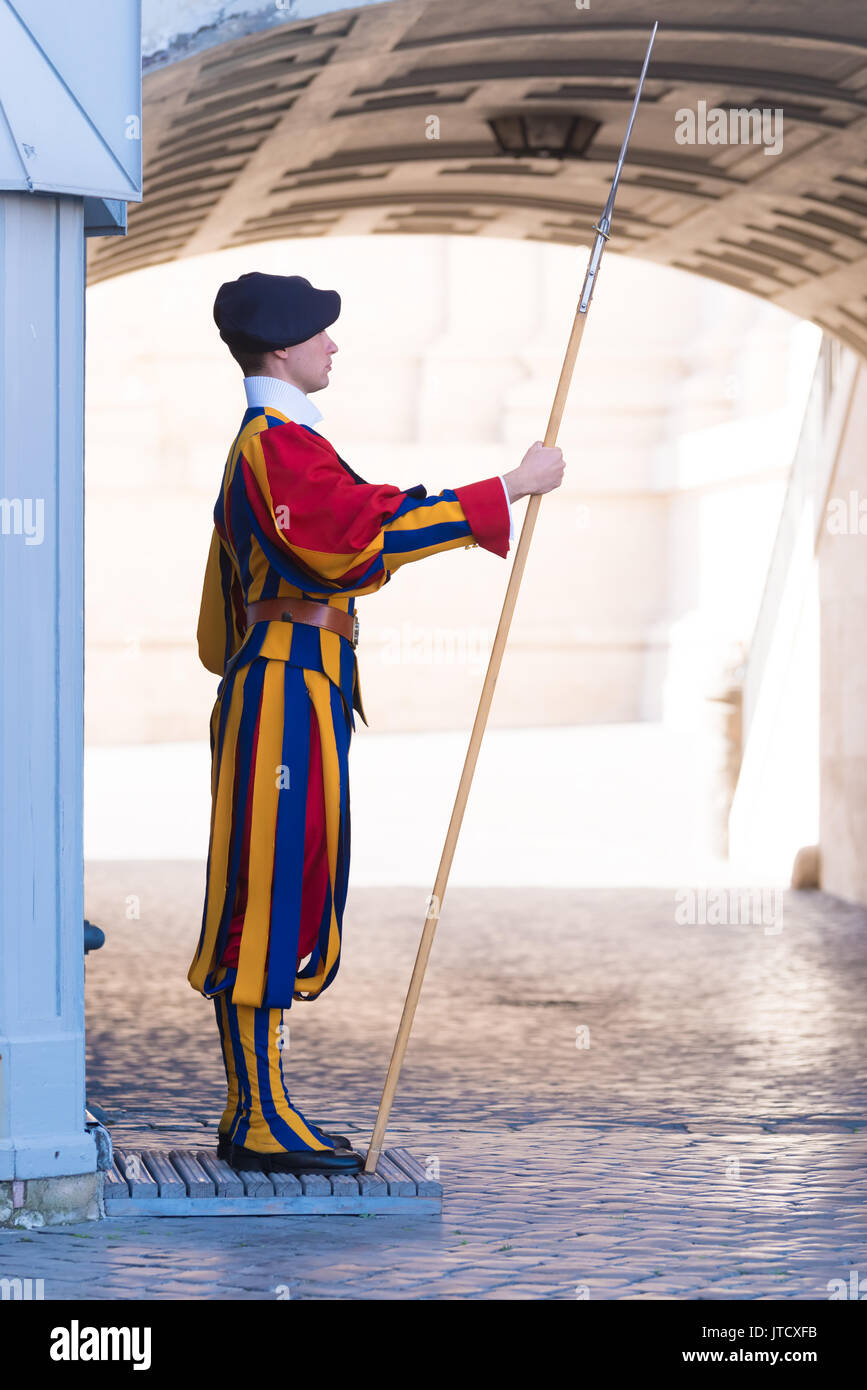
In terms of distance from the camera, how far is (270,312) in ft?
14.5

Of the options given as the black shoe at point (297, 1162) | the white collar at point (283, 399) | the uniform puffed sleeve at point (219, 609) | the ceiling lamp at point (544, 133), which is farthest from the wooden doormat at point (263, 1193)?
the ceiling lamp at point (544, 133)

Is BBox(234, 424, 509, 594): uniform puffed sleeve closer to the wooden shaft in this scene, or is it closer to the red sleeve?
the red sleeve

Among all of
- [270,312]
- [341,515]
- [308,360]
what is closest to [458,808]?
A: [341,515]

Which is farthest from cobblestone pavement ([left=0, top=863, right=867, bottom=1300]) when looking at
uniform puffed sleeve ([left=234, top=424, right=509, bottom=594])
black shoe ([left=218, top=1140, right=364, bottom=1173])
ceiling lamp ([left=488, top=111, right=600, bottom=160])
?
ceiling lamp ([left=488, top=111, right=600, bottom=160])

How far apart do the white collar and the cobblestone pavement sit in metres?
1.76

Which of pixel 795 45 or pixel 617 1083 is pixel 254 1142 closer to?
pixel 617 1083

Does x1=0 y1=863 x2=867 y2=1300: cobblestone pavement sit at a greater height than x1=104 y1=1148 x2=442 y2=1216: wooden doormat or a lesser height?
lesser

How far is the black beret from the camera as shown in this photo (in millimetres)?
4418

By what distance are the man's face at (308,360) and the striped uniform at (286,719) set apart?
15 cm

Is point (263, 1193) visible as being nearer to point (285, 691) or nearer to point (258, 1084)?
point (258, 1084)

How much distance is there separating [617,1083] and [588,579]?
2078cm

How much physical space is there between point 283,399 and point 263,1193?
1.74 m

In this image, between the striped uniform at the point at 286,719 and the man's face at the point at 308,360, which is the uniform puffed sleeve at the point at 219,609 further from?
the man's face at the point at 308,360

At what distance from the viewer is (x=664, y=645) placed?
2562cm
